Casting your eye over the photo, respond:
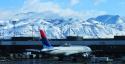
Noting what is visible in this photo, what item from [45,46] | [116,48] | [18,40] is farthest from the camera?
[18,40]

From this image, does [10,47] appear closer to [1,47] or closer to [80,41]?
[1,47]

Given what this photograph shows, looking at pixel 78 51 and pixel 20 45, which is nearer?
pixel 78 51

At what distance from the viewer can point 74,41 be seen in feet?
503

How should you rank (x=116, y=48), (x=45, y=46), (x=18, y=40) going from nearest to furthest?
(x=45, y=46) < (x=116, y=48) < (x=18, y=40)

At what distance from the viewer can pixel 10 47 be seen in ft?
493

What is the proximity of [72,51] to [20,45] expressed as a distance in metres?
32.9

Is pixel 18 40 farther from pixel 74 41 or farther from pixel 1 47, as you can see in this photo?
pixel 74 41

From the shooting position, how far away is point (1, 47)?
15200 centimetres

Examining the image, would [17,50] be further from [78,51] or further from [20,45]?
[78,51]

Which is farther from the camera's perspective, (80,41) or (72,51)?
(80,41)

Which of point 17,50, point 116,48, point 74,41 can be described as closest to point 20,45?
point 17,50

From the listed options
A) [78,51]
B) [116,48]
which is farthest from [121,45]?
[78,51]

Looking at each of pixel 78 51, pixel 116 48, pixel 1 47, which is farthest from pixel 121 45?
pixel 1 47

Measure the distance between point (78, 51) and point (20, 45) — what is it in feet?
112
